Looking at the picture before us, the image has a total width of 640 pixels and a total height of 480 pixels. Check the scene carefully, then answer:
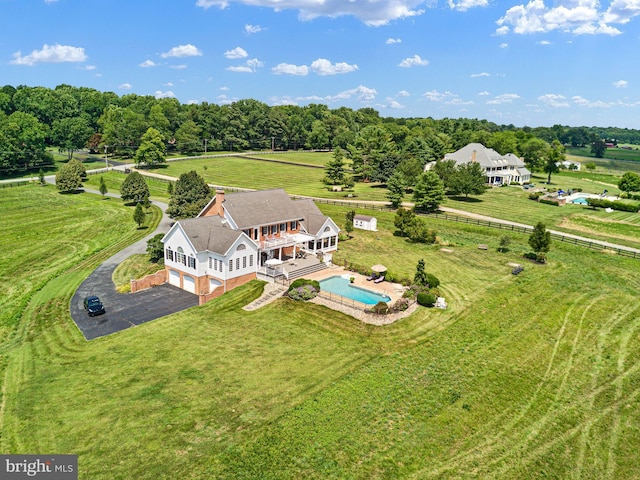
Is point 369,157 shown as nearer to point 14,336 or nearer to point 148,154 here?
point 148,154

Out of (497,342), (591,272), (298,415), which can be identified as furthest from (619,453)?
(591,272)

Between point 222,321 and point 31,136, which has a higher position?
point 31,136

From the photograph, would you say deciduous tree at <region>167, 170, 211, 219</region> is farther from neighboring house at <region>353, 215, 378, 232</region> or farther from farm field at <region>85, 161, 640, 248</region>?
farm field at <region>85, 161, 640, 248</region>

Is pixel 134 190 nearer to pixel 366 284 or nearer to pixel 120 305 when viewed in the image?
pixel 120 305

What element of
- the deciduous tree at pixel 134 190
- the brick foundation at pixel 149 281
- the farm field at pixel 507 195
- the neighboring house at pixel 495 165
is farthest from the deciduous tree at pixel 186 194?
the neighboring house at pixel 495 165

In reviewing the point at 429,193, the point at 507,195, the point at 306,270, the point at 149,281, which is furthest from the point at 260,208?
the point at 507,195
